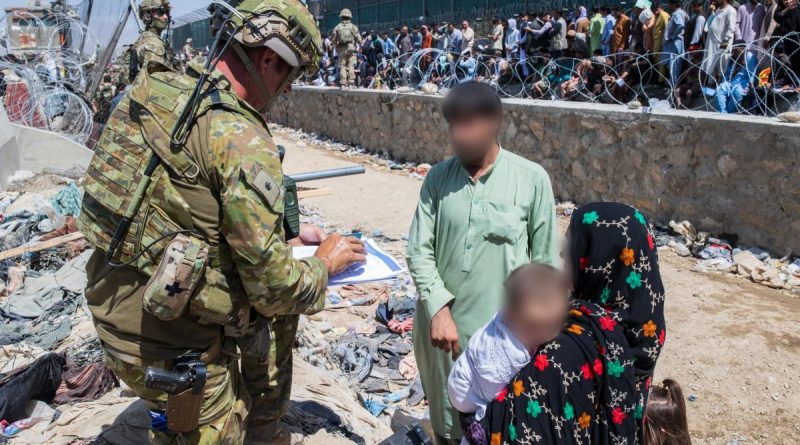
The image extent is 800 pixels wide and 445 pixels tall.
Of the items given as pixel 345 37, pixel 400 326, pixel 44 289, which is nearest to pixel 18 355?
pixel 44 289

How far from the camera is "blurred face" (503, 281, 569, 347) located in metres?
1.48

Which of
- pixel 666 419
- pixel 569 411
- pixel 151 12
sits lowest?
pixel 666 419

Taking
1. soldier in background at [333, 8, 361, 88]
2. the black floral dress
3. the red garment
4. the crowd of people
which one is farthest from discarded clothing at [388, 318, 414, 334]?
the red garment

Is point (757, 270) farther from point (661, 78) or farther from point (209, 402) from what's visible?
point (209, 402)

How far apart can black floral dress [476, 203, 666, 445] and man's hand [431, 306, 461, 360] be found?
0.56m

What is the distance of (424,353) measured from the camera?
95.3 inches

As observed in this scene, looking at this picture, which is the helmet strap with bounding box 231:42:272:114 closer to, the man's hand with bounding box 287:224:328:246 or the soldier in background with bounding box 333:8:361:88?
the man's hand with bounding box 287:224:328:246

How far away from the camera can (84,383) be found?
348 cm

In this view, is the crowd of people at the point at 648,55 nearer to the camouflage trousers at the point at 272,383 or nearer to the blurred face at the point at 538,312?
the camouflage trousers at the point at 272,383

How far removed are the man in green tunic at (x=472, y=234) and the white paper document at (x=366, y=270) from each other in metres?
0.10

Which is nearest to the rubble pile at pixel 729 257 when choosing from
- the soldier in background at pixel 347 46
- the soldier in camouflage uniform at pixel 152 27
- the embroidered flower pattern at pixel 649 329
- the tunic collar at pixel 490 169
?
the tunic collar at pixel 490 169

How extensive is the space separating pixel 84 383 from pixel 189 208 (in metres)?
2.34

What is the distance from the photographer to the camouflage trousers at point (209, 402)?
1882 millimetres

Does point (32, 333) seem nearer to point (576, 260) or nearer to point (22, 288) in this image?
point (22, 288)
